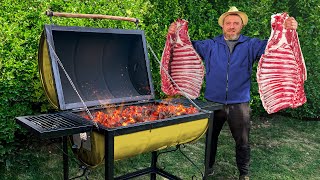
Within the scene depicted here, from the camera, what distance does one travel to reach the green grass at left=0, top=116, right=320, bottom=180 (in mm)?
4504

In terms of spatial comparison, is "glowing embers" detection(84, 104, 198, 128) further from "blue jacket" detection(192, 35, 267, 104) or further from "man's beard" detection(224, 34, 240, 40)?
"man's beard" detection(224, 34, 240, 40)

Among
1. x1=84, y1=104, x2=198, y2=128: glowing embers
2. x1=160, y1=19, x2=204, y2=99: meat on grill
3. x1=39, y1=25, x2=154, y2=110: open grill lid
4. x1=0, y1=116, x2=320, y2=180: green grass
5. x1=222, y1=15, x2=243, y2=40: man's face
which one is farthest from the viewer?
x1=0, y1=116, x2=320, y2=180: green grass

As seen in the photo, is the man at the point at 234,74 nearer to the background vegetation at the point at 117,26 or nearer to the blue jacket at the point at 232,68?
the blue jacket at the point at 232,68

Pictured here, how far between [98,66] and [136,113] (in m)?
0.78

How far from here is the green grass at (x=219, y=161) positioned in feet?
14.8

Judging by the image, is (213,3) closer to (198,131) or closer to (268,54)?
(268,54)

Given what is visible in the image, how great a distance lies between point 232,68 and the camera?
4.14 metres

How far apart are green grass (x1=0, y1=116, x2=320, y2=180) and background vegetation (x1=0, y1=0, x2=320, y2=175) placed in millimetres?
289

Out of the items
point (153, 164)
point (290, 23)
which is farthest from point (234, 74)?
point (153, 164)

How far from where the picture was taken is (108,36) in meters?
3.62

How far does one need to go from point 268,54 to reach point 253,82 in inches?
132

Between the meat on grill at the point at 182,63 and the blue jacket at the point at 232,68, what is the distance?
185mm

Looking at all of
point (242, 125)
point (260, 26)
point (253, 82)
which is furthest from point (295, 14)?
point (242, 125)

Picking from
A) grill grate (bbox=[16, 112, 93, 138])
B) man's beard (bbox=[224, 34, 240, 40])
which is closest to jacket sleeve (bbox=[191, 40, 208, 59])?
man's beard (bbox=[224, 34, 240, 40])
